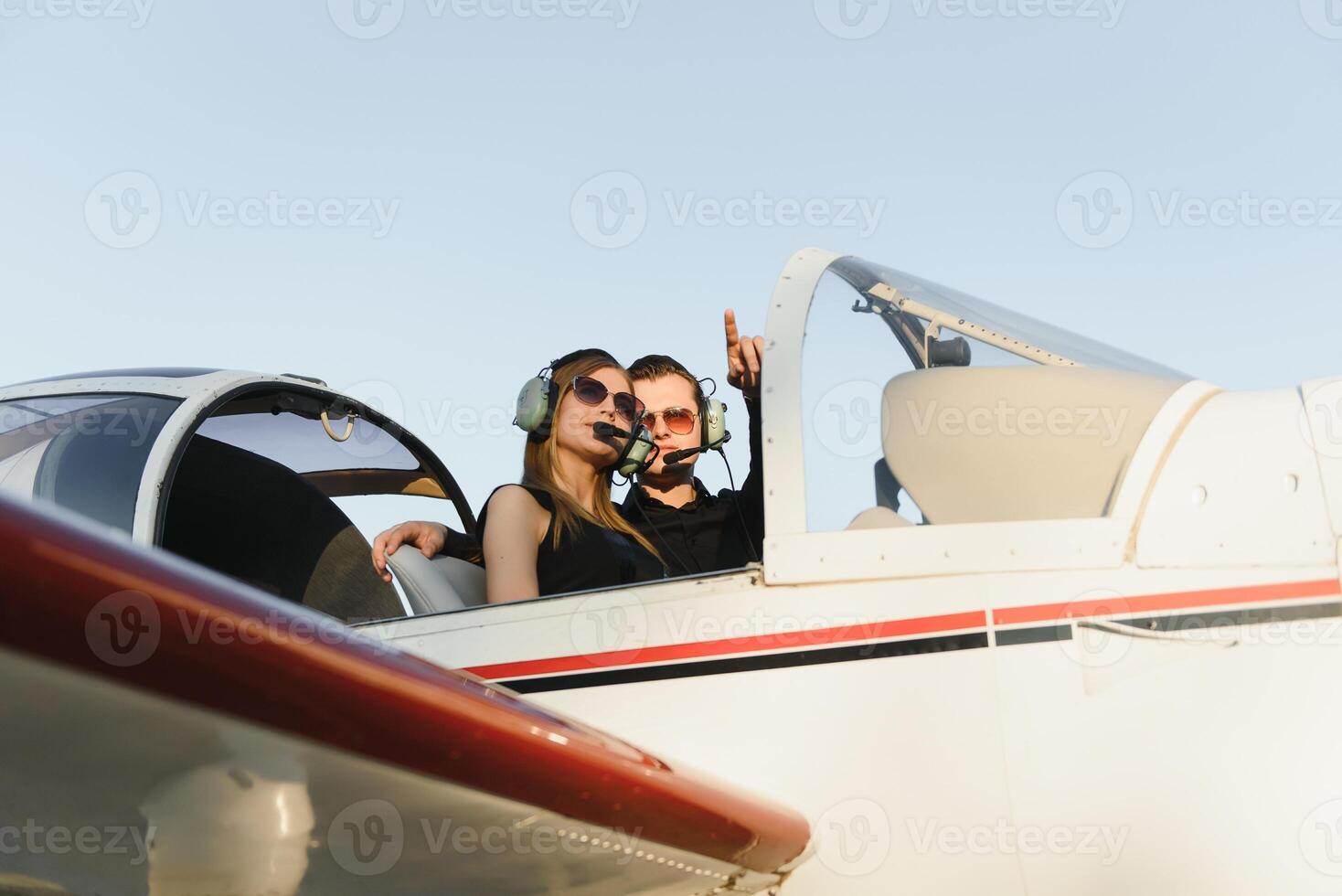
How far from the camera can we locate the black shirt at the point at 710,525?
3.06 metres

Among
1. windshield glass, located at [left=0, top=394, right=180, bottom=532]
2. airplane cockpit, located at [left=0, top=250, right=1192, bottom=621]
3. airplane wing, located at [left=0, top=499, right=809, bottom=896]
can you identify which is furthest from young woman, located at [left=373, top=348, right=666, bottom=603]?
airplane wing, located at [left=0, top=499, right=809, bottom=896]

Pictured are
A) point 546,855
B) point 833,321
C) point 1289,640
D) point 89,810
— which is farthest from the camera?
point 833,321

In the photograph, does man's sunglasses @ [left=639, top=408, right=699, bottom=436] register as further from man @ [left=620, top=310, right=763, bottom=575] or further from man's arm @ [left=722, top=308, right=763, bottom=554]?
man's arm @ [left=722, top=308, right=763, bottom=554]

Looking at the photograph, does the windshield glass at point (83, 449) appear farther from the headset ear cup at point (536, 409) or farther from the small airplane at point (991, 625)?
the headset ear cup at point (536, 409)

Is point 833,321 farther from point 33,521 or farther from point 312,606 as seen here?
point 312,606

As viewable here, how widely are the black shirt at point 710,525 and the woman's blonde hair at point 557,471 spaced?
10cm

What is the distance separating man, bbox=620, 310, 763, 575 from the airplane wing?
88 cm

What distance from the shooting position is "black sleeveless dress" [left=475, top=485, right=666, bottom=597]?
10.6 feet

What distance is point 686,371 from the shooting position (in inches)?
183

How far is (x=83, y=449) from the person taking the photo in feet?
10.5

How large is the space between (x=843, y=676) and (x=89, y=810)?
1487 mm

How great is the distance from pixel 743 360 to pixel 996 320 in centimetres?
75

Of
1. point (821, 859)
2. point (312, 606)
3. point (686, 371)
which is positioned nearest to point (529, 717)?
point (821, 859)

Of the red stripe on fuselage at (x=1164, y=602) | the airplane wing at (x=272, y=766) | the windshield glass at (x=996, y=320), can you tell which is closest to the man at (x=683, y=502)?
the windshield glass at (x=996, y=320)
